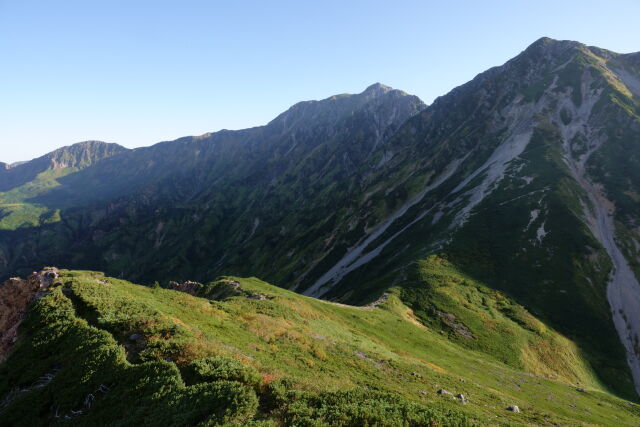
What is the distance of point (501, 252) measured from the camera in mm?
93625

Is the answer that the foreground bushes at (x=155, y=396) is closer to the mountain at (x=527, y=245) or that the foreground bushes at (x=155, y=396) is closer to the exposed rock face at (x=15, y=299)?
the mountain at (x=527, y=245)

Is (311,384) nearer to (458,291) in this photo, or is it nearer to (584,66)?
(458,291)

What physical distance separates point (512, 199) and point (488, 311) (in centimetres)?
6485

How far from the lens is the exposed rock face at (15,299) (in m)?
25.2

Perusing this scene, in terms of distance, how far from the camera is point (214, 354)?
20.5m

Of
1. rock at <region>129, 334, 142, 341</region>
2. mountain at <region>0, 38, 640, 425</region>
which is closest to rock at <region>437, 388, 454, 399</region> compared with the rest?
mountain at <region>0, 38, 640, 425</region>

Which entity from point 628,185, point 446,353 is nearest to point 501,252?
point 446,353

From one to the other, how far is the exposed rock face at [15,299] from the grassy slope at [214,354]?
187 cm

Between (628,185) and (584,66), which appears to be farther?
(584,66)

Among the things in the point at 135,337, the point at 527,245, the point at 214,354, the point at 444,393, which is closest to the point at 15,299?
the point at 135,337

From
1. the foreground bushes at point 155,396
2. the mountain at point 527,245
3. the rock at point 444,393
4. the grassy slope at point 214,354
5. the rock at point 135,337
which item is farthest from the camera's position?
the mountain at point 527,245

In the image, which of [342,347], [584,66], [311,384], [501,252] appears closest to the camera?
[311,384]

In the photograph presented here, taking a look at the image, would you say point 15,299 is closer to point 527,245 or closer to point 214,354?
point 214,354

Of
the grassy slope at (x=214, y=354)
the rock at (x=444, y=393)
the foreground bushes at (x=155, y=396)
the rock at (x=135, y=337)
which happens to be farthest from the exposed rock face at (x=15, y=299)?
the rock at (x=444, y=393)
